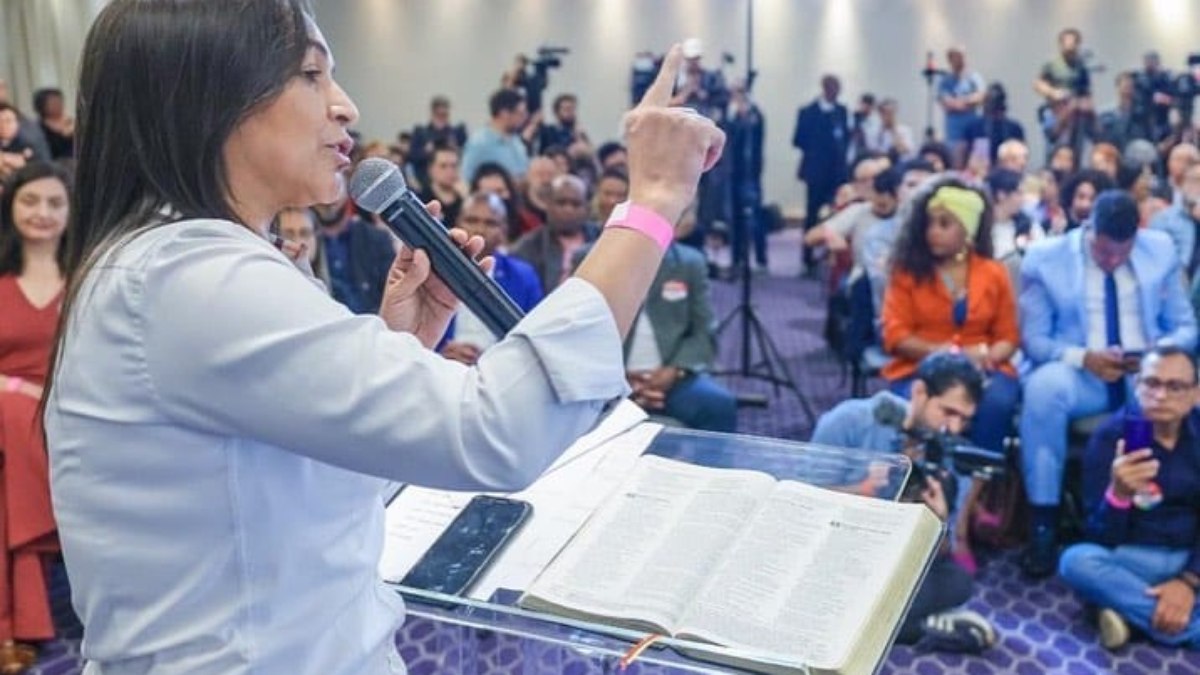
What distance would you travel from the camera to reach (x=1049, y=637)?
A: 2852mm

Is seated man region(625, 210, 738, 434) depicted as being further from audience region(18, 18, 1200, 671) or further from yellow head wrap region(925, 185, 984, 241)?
yellow head wrap region(925, 185, 984, 241)

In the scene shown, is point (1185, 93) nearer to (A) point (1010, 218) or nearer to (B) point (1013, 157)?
(B) point (1013, 157)

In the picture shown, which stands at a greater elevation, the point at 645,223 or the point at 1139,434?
the point at 645,223

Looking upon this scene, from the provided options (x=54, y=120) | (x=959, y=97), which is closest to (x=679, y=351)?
(x=54, y=120)

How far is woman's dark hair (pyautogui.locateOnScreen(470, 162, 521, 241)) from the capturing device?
520 centimetres

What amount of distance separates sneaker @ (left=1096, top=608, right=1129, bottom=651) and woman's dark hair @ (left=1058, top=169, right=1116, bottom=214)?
241cm

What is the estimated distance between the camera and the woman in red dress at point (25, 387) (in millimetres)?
2807

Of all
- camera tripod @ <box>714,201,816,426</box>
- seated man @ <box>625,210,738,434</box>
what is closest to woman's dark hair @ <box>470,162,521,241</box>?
camera tripod @ <box>714,201,816,426</box>

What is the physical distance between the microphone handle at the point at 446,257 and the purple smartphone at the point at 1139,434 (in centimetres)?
240

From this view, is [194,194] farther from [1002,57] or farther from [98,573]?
[1002,57]

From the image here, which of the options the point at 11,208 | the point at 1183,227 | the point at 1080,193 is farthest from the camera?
the point at 1080,193

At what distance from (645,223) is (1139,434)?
2522 mm

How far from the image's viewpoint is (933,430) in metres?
2.98

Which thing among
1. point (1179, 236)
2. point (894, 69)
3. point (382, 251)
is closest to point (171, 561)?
point (382, 251)
